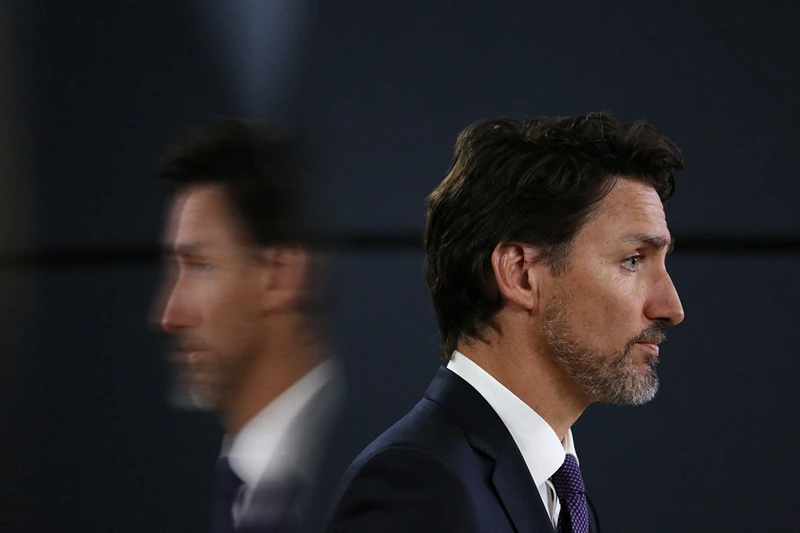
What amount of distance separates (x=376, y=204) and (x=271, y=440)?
0.83 metres

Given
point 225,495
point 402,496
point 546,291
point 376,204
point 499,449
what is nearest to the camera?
point 225,495

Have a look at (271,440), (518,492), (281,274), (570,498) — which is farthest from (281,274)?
(570,498)

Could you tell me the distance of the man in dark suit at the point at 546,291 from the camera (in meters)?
1.02

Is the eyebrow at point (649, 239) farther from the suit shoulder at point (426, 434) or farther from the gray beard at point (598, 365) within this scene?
the suit shoulder at point (426, 434)

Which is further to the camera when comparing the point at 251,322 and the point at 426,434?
the point at 426,434

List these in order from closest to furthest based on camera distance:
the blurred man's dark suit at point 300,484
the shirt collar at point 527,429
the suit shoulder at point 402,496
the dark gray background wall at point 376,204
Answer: the blurred man's dark suit at point 300,484, the suit shoulder at point 402,496, the shirt collar at point 527,429, the dark gray background wall at point 376,204

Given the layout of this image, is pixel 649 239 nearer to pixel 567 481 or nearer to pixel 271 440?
pixel 567 481

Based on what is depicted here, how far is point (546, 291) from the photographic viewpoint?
1.08 metres

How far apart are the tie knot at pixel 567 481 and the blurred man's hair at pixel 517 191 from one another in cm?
18

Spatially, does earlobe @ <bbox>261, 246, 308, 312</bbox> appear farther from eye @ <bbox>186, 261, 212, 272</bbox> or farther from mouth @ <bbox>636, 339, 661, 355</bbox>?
mouth @ <bbox>636, 339, 661, 355</bbox>

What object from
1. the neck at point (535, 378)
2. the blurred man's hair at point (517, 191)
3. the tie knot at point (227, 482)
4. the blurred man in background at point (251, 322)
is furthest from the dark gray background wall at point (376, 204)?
the tie knot at point (227, 482)

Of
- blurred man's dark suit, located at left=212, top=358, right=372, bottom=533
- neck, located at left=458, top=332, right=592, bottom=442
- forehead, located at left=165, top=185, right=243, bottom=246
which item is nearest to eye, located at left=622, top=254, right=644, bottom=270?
neck, located at left=458, top=332, right=592, bottom=442

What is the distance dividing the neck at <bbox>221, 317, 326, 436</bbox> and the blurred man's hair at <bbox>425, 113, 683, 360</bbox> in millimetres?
386

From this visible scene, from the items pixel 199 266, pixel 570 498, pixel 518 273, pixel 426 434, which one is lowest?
pixel 570 498
